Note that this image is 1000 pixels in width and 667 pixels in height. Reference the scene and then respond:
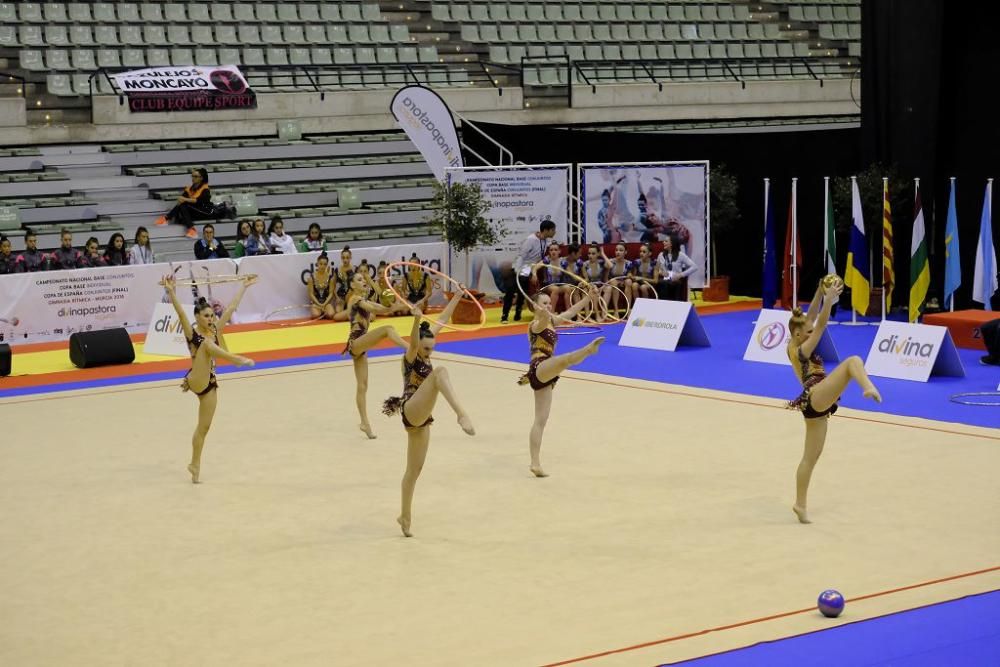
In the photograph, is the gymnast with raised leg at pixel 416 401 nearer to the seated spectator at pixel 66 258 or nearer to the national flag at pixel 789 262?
the national flag at pixel 789 262

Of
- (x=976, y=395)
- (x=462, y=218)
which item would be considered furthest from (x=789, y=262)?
(x=976, y=395)

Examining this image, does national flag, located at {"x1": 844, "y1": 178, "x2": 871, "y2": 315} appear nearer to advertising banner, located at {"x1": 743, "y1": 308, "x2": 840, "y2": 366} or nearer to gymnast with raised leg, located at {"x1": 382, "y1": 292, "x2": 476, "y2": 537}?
advertising banner, located at {"x1": 743, "y1": 308, "x2": 840, "y2": 366}

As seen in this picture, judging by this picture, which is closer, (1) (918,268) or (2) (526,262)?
(1) (918,268)

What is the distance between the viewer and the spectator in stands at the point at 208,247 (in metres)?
20.7

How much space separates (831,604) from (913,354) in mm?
8416

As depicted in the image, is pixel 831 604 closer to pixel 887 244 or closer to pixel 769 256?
pixel 887 244

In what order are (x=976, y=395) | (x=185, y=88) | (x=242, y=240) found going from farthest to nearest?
(x=185, y=88), (x=242, y=240), (x=976, y=395)

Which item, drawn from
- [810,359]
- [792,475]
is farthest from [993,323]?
[810,359]

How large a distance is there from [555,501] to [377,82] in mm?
19543

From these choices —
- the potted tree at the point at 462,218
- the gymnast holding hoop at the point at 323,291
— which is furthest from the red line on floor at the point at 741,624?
the gymnast holding hoop at the point at 323,291

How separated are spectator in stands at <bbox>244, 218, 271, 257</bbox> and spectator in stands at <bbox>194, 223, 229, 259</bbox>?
0.47 m

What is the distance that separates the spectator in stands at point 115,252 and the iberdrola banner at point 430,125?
5402mm

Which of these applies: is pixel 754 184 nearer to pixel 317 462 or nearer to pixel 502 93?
pixel 502 93

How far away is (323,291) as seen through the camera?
68.9 ft
